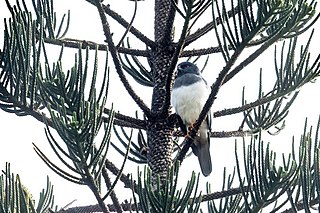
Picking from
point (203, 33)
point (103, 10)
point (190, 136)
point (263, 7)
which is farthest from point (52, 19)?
point (263, 7)

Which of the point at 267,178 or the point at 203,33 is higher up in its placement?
the point at 203,33

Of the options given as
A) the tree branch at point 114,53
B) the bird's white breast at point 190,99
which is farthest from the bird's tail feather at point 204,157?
the tree branch at point 114,53

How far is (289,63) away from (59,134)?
1.70 meters

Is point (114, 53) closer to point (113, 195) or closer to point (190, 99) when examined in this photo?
point (113, 195)

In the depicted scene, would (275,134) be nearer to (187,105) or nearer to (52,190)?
(187,105)

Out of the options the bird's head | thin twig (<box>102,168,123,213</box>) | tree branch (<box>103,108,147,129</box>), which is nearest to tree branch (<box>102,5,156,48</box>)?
tree branch (<box>103,108,147,129</box>)

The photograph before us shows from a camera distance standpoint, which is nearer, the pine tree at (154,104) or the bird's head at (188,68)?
the pine tree at (154,104)

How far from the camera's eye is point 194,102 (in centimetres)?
563

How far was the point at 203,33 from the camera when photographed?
4539mm

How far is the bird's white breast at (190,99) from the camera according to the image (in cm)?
552

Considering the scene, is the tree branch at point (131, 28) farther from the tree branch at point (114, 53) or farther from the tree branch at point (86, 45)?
the tree branch at point (114, 53)

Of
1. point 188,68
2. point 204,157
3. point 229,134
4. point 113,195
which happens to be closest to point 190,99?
point 188,68

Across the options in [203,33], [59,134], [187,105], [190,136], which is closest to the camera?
[59,134]

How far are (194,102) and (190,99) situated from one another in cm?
4
